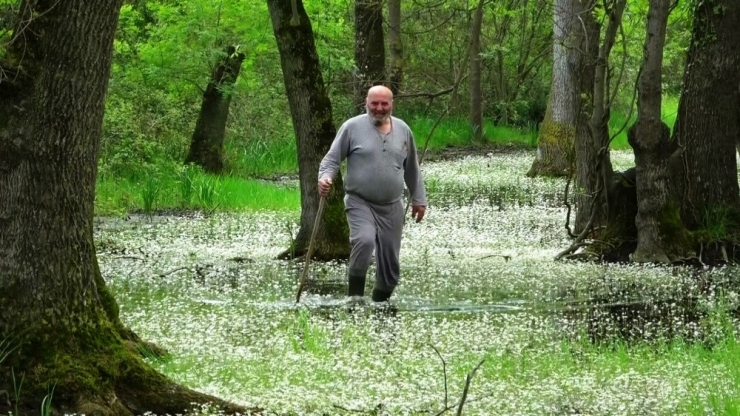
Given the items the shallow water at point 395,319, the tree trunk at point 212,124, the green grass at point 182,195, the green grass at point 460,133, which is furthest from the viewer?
the green grass at point 460,133

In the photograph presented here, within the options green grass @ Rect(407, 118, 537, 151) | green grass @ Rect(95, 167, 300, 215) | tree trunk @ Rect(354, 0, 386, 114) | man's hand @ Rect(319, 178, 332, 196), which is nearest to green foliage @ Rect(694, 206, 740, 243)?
man's hand @ Rect(319, 178, 332, 196)

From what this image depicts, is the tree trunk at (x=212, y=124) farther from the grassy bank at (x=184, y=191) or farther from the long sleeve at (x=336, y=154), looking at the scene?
the long sleeve at (x=336, y=154)

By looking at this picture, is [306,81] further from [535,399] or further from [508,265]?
[535,399]

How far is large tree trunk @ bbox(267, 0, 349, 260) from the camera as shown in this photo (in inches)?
597

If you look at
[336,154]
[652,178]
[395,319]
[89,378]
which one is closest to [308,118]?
[336,154]

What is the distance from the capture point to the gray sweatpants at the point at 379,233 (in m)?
12.0

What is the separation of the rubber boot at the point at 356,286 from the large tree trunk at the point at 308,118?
3.12 m

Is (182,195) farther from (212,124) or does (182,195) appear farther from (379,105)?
(379,105)

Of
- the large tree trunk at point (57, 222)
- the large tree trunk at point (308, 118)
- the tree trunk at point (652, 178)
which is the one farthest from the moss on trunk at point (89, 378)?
the tree trunk at point (652, 178)

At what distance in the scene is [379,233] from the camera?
12.1 metres

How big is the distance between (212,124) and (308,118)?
11.8m

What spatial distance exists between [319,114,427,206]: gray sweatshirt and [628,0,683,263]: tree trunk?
4.35m

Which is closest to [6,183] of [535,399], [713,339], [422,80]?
[535,399]

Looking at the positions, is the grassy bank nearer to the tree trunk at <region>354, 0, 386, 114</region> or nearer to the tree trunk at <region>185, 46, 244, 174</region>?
the tree trunk at <region>185, 46, 244, 174</region>
